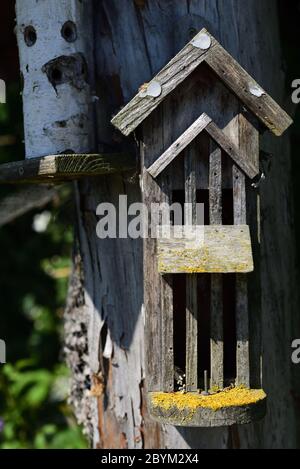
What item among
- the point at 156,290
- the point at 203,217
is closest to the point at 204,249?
the point at 203,217

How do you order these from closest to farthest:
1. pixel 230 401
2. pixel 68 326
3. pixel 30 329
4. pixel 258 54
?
pixel 230 401
pixel 258 54
pixel 68 326
pixel 30 329

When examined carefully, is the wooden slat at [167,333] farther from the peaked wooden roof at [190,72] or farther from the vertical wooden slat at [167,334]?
the peaked wooden roof at [190,72]

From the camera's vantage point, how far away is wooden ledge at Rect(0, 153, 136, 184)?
9.46 ft

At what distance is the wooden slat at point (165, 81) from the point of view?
104 inches

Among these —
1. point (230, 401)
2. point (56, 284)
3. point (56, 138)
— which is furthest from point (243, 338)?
point (56, 284)

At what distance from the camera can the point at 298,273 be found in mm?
3613

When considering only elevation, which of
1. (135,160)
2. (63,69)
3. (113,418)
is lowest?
(113,418)

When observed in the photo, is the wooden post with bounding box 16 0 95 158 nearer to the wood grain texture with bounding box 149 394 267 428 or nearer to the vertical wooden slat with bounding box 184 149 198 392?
the vertical wooden slat with bounding box 184 149 198 392

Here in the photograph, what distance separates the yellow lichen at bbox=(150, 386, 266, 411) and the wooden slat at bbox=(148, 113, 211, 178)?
28.0 inches

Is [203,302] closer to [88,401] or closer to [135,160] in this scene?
[135,160]

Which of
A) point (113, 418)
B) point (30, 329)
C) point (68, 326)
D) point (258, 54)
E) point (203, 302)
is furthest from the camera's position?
point (30, 329)

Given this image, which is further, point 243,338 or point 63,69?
point 63,69

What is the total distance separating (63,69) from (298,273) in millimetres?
1335

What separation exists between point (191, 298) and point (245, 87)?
2.26 ft
